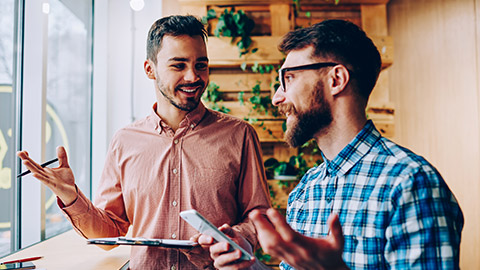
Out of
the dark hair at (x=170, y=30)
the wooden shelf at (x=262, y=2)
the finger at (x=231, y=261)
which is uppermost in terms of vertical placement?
the wooden shelf at (x=262, y=2)

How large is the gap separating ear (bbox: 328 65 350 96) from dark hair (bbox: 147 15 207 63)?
30.5 inches

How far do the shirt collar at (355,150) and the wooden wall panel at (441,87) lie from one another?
2239mm

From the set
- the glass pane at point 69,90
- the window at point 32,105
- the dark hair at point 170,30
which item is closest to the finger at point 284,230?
the dark hair at point 170,30

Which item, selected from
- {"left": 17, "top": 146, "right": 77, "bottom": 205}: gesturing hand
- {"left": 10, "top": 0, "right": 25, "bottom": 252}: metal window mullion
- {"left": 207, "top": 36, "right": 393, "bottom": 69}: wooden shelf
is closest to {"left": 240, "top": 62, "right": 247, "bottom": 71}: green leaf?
{"left": 207, "top": 36, "right": 393, "bottom": 69}: wooden shelf

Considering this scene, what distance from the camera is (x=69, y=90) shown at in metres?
2.63

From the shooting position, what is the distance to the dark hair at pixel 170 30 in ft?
5.65

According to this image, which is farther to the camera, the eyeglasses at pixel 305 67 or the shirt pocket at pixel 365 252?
the eyeglasses at pixel 305 67

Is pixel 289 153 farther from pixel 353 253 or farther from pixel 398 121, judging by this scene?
pixel 353 253

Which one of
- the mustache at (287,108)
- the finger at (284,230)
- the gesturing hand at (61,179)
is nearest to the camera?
the finger at (284,230)

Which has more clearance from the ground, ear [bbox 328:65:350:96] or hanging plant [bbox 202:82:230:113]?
hanging plant [bbox 202:82:230:113]

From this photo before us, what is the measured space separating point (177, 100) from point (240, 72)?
4.74 feet

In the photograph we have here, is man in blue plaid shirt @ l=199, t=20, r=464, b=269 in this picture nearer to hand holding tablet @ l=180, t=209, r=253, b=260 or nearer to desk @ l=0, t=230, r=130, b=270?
hand holding tablet @ l=180, t=209, r=253, b=260

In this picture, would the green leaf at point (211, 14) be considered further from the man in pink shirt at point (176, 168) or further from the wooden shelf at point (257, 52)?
the man in pink shirt at point (176, 168)

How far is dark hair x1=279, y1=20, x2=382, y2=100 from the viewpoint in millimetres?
1222
